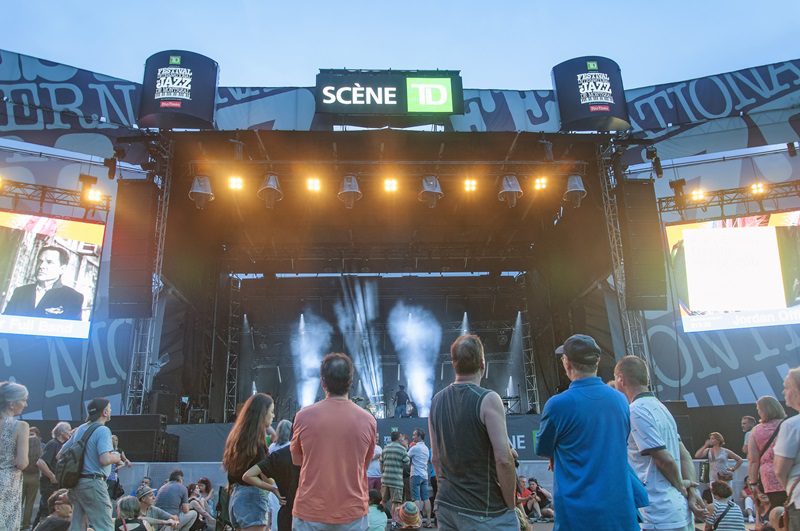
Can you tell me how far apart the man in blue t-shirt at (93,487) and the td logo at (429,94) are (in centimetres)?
840

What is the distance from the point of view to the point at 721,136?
Result: 12641mm

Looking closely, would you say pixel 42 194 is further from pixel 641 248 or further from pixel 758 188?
pixel 758 188

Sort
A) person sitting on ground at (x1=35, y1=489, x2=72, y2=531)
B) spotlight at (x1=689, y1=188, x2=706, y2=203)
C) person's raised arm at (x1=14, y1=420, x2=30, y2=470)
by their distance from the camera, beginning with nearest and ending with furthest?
person's raised arm at (x1=14, y1=420, x2=30, y2=470) < person sitting on ground at (x1=35, y1=489, x2=72, y2=531) < spotlight at (x1=689, y1=188, x2=706, y2=203)

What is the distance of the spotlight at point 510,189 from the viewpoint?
36.8 ft

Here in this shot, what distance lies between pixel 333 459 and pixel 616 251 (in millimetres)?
9749

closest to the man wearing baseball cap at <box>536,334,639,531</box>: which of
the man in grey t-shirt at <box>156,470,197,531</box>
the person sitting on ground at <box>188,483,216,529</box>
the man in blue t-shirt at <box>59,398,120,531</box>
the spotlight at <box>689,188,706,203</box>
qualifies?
the man in blue t-shirt at <box>59,398,120,531</box>

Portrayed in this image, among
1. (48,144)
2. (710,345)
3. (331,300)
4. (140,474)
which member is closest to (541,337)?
(710,345)

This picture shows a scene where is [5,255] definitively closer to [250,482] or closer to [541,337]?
[250,482]

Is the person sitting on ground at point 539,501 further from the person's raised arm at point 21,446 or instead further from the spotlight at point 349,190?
the person's raised arm at point 21,446

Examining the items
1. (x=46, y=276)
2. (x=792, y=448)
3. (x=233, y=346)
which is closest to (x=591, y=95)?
(x=792, y=448)

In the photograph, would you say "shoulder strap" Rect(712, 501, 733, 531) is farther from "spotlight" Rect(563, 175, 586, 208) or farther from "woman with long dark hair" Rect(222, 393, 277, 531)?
"spotlight" Rect(563, 175, 586, 208)

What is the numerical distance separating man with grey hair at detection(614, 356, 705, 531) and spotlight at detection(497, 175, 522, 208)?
8.62m

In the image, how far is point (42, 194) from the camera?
39.0 ft

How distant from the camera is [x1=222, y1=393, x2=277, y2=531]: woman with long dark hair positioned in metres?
3.12
